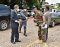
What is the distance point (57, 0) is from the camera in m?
35.1

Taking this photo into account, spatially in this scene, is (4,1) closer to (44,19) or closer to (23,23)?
(23,23)

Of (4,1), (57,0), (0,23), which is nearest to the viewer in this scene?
(0,23)

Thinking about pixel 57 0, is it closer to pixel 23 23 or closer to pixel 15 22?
pixel 23 23

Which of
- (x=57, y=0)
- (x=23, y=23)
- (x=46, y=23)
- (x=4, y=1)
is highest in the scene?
(x=46, y=23)

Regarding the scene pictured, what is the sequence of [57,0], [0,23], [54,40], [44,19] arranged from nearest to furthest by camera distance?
[44,19], [54,40], [0,23], [57,0]

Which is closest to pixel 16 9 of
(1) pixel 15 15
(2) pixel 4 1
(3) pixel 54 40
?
(1) pixel 15 15

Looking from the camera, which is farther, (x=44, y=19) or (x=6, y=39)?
(x=6, y=39)

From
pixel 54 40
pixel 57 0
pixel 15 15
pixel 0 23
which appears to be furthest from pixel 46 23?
pixel 57 0

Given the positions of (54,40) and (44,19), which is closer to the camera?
(44,19)

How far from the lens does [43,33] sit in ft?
34.7

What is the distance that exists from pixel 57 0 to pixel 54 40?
2311cm

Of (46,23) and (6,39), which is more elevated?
(46,23)

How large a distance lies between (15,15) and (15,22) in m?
0.35

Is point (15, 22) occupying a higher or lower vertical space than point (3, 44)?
higher
